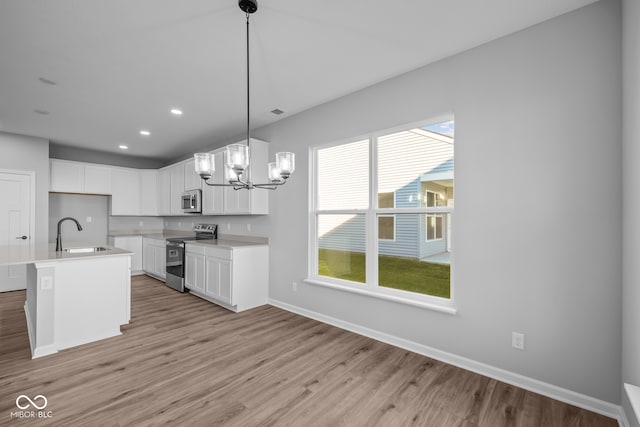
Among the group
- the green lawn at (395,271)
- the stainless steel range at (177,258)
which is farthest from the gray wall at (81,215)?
the green lawn at (395,271)

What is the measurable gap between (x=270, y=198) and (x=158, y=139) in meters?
2.59

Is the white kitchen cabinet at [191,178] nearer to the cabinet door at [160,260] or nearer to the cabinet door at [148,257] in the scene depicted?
the cabinet door at [160,260]

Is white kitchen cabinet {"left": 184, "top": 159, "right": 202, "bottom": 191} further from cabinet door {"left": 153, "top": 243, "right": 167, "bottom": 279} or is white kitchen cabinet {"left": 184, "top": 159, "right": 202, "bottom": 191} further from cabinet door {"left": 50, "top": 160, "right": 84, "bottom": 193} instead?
cabinet door {"left": 50, "top": 160, "right": 84, "bottom": 193}

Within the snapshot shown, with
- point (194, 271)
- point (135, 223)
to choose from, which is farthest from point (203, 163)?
point (135, 223)

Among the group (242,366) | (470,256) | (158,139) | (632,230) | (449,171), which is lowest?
(242,366)

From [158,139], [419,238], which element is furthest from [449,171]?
[158,139]

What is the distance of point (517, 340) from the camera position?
7.27ft

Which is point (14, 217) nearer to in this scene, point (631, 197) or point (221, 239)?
point (221, 239)

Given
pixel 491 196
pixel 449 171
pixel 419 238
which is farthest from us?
pixel 419 238

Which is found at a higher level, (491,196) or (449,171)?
(449,171)

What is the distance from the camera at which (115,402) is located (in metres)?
2.00

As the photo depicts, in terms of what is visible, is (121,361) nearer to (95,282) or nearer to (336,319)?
(95,282)

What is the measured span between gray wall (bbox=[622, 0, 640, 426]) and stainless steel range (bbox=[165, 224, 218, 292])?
5181 mm

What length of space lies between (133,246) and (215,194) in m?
2.95
